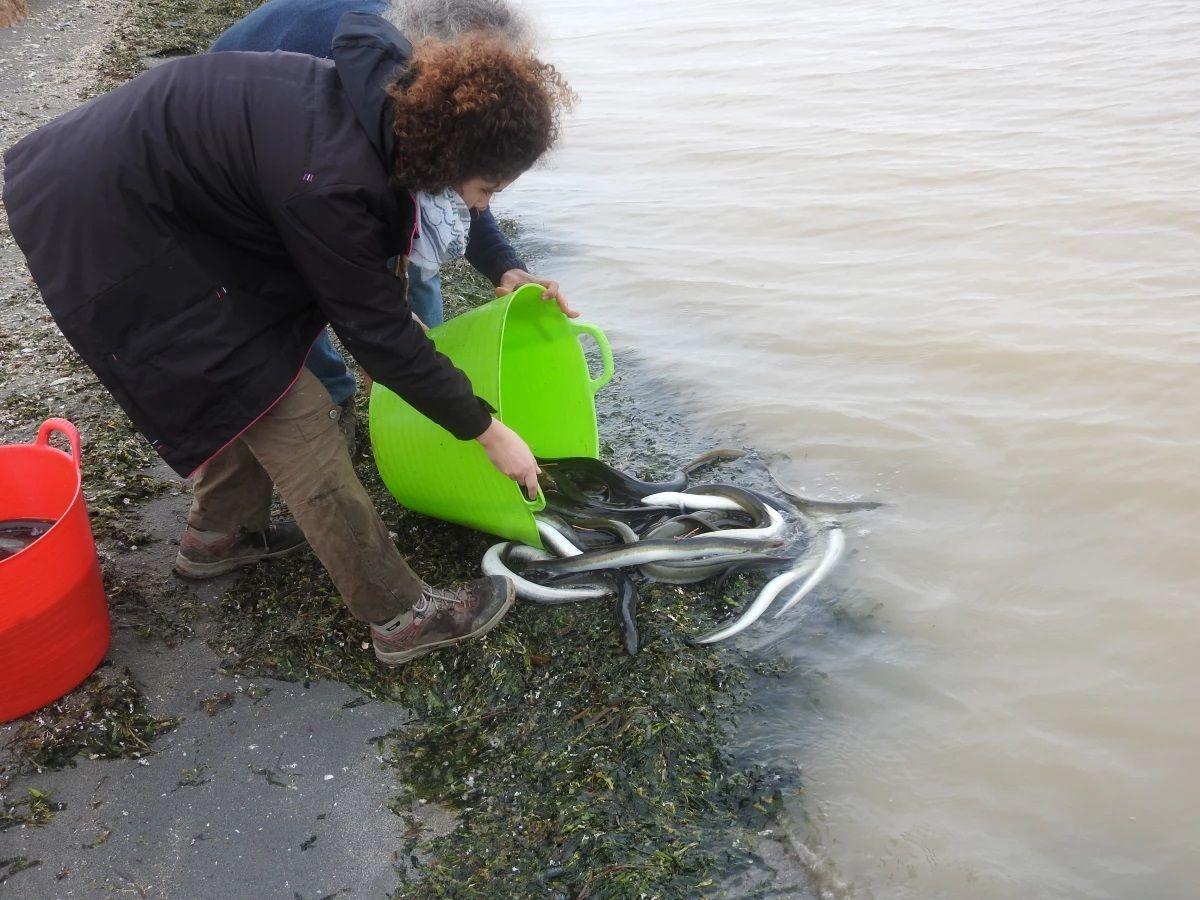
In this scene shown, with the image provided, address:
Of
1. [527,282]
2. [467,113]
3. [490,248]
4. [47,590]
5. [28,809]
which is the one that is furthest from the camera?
[490,248]

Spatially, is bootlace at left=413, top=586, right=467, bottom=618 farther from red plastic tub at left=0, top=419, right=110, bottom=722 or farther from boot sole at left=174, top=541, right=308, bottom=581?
red plastic tub at left=0, top=419, right=110, bottom=722

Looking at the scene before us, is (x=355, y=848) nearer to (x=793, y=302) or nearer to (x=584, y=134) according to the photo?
(x=793, y=302)

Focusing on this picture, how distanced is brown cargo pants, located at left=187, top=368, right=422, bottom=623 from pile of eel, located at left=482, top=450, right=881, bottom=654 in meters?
0.48

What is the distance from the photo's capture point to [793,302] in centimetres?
541

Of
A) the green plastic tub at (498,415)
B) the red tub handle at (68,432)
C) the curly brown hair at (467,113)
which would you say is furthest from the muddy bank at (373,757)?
the curly brown hair at (467,113)

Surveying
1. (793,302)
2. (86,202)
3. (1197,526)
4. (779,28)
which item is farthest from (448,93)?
(779,28)

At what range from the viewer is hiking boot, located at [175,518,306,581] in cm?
317

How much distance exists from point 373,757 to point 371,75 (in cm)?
175

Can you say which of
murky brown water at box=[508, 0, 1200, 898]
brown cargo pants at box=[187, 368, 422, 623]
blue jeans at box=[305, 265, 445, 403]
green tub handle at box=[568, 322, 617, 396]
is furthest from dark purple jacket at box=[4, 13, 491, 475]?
murky brown water at box=[508, 0, 1200, 898]

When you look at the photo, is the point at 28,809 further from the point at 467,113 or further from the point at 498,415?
the point at 467,113

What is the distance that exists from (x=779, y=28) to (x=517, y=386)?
→ 9.04 m

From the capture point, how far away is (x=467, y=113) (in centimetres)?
202

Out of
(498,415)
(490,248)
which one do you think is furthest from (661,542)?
(490,248)

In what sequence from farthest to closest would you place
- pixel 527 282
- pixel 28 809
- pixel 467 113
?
1. pixel 527 282
2. pixel 28 809
3. pixel 467 113
